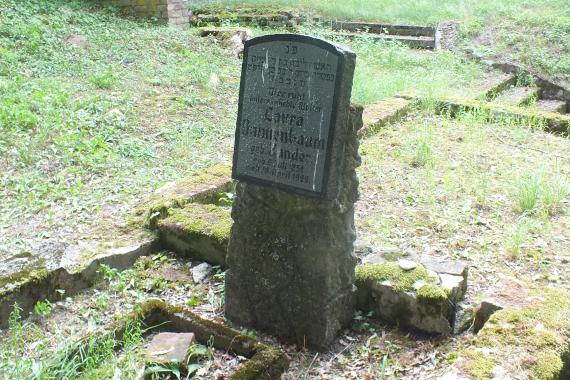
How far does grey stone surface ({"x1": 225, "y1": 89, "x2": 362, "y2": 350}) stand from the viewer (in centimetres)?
323

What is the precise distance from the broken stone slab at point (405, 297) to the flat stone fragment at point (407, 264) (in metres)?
0.01

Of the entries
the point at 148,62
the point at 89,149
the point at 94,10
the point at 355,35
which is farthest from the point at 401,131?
the point at 94,10

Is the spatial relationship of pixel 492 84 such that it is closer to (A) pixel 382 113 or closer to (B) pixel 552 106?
(B) pixel 552 106

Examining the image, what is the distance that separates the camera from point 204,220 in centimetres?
428

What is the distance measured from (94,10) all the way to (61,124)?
18.4 ft

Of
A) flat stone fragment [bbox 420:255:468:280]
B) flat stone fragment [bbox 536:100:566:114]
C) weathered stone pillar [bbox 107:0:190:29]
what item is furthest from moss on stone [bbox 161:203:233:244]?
weathered stone pillar [bbox 107:0:190:29]

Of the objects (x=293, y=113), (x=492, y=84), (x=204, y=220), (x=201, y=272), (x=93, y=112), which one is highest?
(x=293, y=113)

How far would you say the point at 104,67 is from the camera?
8.24 meters

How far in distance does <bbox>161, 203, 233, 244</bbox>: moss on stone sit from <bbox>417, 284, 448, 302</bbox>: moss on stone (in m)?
1.34

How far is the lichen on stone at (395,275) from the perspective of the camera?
3.47 m

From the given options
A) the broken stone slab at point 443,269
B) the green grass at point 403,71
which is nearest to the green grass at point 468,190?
the broken stone slab at point 443,269

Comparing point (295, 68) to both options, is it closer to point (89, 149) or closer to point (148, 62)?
point (89, 149)

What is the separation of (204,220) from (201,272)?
0.39m

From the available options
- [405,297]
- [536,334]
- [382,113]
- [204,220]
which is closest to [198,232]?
[204,220]
